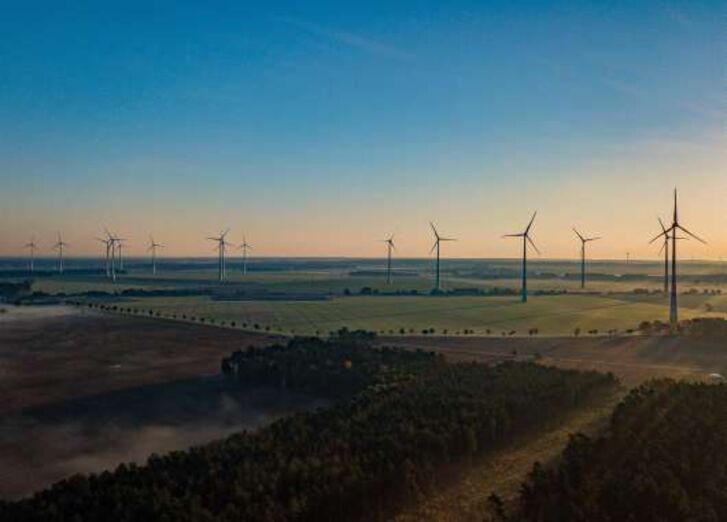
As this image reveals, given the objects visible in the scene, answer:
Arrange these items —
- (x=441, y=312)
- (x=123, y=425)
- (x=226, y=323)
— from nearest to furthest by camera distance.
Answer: (x=123, y=425)
(x=226, y=323)
(x=441, y=312)

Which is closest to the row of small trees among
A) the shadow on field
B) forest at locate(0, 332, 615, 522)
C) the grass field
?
the grass field

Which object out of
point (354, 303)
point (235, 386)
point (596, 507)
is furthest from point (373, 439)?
point (354, 303)

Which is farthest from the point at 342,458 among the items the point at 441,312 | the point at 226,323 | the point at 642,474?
the point at 441,312

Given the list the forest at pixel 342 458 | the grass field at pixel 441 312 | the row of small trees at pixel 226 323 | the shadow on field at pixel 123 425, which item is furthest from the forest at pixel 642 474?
the grass field at pixel 441 312

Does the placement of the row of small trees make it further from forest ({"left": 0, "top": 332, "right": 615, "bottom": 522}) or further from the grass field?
forest ({"left": 0, "top": 332, "right": 615, "bottom": 522})

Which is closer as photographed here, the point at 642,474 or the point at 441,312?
the point at 642,474

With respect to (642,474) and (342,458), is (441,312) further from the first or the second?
(642,474)
